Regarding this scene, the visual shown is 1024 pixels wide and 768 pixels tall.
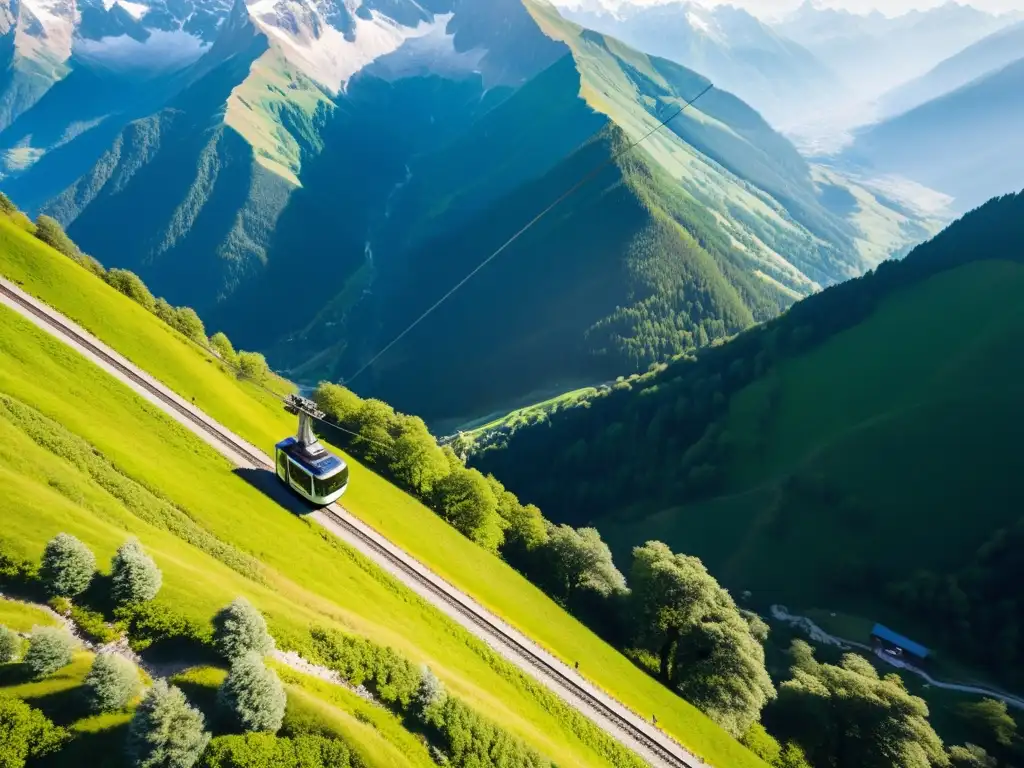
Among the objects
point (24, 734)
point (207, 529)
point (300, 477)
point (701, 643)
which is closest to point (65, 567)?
point (24, 734)

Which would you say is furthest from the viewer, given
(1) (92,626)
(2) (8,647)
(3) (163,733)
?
(1) (92,626)

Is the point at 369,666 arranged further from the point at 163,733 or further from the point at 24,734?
the point at 24,734

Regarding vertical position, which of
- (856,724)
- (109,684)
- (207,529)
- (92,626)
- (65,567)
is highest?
(856,724)

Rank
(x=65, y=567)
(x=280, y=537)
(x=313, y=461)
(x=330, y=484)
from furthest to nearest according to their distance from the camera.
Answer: (x=280, y=537) < (x=330, y=484) < (x=313, y=461) < (x=65, y=567)

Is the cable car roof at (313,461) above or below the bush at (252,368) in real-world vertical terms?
below

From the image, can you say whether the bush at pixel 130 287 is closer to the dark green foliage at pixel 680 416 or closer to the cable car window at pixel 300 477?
the cable car window at pixel 300 477

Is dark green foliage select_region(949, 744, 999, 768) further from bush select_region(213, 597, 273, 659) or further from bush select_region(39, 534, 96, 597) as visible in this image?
bush select_region(39, 534, 96, 597)

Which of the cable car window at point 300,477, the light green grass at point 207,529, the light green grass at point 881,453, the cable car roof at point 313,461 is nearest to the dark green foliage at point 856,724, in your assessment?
the light green grass at point 207,529
